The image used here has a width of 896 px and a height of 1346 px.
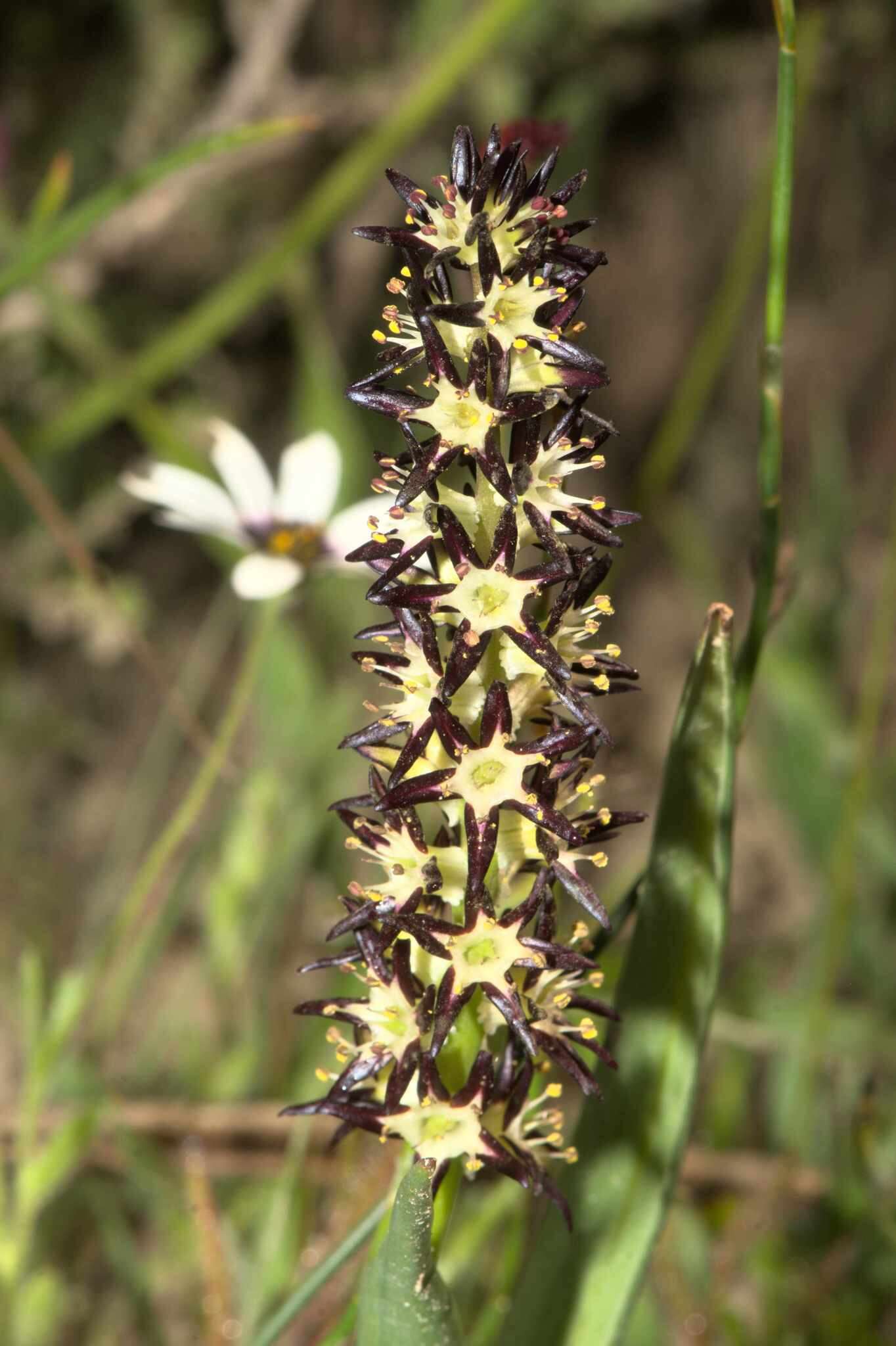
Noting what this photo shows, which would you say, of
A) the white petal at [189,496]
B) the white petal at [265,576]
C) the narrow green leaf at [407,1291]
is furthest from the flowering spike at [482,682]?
A: the white petal at [189,496]

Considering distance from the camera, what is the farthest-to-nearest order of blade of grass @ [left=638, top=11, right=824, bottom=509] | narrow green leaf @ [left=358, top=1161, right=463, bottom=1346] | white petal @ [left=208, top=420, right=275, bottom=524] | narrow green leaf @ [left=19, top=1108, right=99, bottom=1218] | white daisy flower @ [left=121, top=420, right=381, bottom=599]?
blade of grass @ [left=638, top=11, right=824, bottom=509]
white petal @ [left=208, top=420, right=275, bottom=524]
white daisy flower @ [left=121, top=420, right=381, bottom=599]
narrow green leaf @ [left=19, top=1108, right=99, bottom=1218]
narrow green leaf @ [left=358, top=1161, right=463, bottom=1346]

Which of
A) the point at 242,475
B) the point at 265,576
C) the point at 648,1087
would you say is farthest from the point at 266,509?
the point at 648,1087

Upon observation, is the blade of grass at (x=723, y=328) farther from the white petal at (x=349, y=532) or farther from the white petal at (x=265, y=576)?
the white petal at (x=265, y=576)

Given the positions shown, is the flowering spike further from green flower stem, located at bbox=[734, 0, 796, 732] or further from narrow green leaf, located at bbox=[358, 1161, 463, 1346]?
green flower stem, located at bbox=[734, 0, 796, 732]

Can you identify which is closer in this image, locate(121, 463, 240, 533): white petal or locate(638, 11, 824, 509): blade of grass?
locate(121, 463, 240, 533): white petal

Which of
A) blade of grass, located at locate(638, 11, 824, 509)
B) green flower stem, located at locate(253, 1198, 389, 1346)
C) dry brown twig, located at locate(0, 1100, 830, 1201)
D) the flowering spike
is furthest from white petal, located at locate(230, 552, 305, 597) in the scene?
blade of grass, located at locate(638, 11, 824, 509)

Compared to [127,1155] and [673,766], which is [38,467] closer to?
[127,1155]

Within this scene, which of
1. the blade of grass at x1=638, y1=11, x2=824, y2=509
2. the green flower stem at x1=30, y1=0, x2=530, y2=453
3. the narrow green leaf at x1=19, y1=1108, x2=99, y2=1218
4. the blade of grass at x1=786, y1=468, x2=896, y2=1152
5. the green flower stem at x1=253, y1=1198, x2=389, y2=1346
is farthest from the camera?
the blade of grass at x1=638, y1=11, x2=824, y2=509

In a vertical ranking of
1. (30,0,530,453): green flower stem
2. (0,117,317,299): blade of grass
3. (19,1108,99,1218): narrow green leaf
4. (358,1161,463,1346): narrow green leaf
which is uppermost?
(30,0,530,453): green flower stem

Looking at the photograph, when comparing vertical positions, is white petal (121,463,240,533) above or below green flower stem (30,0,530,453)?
below
